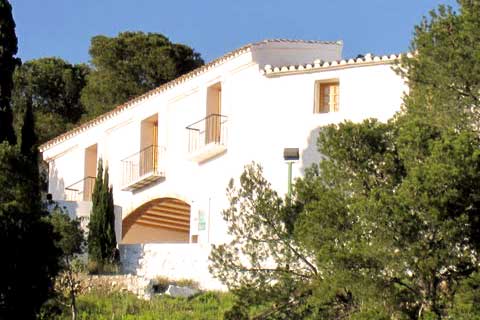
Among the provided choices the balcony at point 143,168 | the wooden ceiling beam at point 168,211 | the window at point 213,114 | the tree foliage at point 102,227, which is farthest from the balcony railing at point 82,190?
the window at point 213,114

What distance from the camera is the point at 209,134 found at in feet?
82.5

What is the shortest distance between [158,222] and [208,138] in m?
4.50

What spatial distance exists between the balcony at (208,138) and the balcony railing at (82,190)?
17.1 ft

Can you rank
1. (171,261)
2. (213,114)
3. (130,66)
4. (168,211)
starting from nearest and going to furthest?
(171,261) → (213,114) → (168,211) → (130,66)

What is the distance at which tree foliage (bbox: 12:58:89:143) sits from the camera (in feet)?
152

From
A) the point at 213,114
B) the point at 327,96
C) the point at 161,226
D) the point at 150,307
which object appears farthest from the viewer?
the point at 161,226

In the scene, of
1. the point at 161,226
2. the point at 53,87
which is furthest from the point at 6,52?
the point at 53,87

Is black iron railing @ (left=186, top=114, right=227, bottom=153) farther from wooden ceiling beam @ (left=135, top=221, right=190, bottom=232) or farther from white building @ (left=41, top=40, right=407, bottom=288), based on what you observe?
wooden ceiling beam @ (left=135, top=221, right=190, bottom=232)

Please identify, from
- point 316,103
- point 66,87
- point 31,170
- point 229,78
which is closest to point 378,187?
point 31,170

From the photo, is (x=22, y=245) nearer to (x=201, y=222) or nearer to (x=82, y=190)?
(x=201, y=222)

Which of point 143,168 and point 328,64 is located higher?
point 328,64

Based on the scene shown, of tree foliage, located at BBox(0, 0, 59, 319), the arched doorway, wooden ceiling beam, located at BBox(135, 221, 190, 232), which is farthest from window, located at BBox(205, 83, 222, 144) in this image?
tree foliage, located at BBox(0, 0, 59, 319)

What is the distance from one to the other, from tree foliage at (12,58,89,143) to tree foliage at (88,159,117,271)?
771 inches

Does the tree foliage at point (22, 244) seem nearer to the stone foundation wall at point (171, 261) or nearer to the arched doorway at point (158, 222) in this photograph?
the stone foundation wall at point (171, 261)
